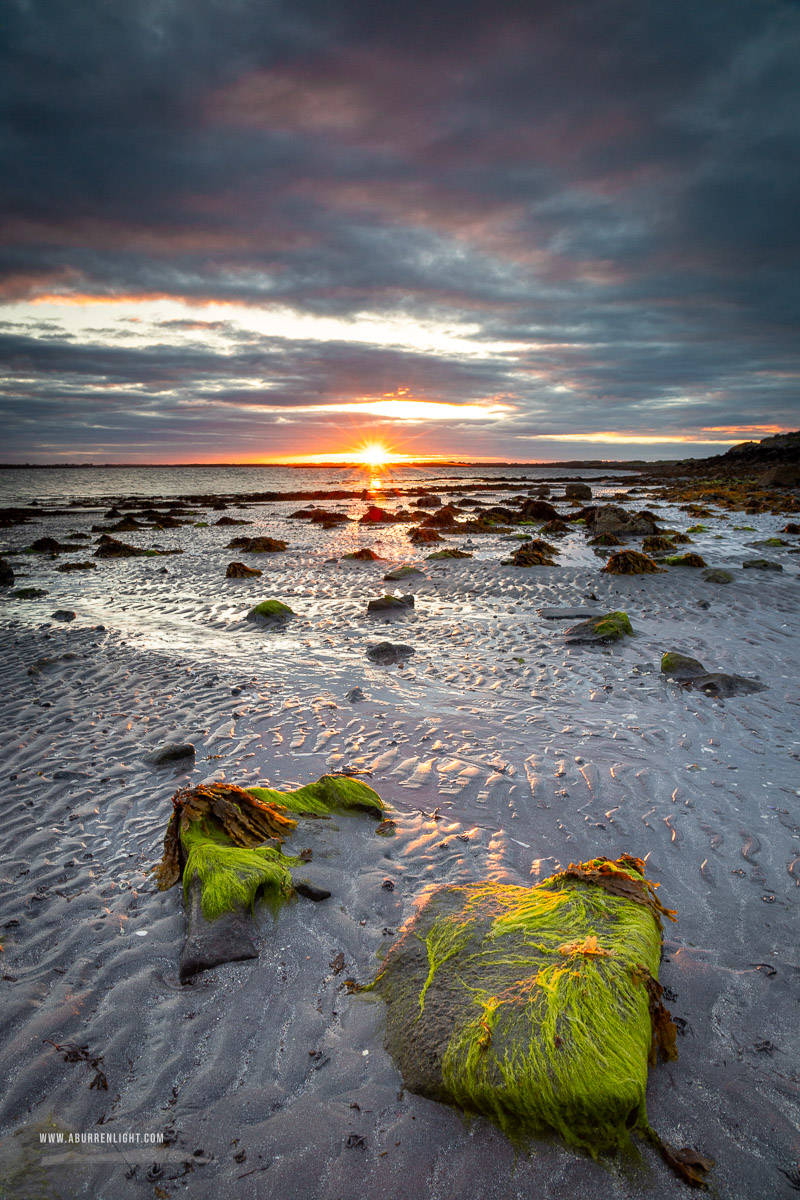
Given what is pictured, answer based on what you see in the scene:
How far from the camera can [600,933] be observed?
3.19m

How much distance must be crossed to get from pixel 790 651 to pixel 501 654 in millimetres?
4545

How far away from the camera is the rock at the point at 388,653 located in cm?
886

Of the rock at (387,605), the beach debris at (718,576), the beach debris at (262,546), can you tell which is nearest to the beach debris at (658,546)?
the beach debris at (718,576)

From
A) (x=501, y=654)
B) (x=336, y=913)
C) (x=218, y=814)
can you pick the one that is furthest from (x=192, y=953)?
(x=501, y=654)

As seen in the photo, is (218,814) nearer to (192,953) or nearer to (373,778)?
(192,953)

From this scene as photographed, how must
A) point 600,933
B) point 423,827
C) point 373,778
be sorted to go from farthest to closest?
point 373,778 → point 423,827 → point 600,933

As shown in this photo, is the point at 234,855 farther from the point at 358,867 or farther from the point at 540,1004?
the point at 540,1004

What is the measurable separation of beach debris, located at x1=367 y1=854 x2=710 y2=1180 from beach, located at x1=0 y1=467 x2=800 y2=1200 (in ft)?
0.37

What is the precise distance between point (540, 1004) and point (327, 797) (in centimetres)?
257

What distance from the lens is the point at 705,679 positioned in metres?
7.30

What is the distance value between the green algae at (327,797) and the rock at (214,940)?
4.19 feet

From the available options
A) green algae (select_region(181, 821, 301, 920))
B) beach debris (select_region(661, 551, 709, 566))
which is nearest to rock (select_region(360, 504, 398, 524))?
beach debris (select_region(661, 551, 709, 566))

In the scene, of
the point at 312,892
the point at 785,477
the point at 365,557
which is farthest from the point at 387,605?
the point at 785,477

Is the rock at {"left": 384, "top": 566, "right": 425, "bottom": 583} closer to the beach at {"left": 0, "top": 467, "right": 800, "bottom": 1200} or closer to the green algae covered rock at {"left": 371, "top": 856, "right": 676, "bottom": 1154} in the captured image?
the beach at {"left": 0, "top": 467, "right": 800, "bottom": 1200}
